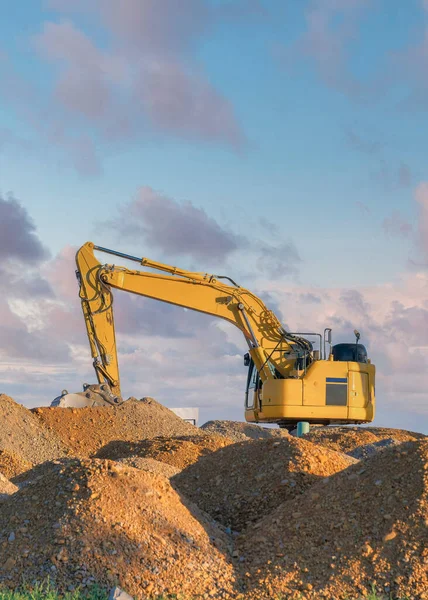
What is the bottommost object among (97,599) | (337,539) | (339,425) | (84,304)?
(97,599)

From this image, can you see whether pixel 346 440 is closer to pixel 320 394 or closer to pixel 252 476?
pixel 320 394

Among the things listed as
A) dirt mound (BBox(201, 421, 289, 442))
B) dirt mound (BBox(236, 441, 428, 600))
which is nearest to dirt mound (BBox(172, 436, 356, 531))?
dirt mound (BBox(236, 441, 428, 600))

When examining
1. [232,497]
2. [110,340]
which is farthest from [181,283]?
[232,497]

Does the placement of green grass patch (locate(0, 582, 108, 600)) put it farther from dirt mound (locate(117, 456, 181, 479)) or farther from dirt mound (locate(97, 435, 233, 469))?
dirt mound (locate(97, 435, 233, 469))

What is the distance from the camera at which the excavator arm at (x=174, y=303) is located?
19344mm

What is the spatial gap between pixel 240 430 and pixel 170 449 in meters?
11.1

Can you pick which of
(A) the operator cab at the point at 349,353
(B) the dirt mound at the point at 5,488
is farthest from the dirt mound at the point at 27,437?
(B) the dirt mound at the point at 5,488

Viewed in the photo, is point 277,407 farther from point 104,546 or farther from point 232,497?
point 104,546

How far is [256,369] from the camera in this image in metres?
19.8

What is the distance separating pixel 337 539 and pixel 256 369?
12679mm

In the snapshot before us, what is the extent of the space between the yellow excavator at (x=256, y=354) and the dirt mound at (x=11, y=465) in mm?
4987

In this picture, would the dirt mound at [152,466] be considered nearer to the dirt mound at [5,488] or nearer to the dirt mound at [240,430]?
the dirt mound at [5,488]

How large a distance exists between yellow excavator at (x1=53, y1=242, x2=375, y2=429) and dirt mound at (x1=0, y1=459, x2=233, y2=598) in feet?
36.5

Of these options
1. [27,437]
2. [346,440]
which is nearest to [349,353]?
[346,440]
